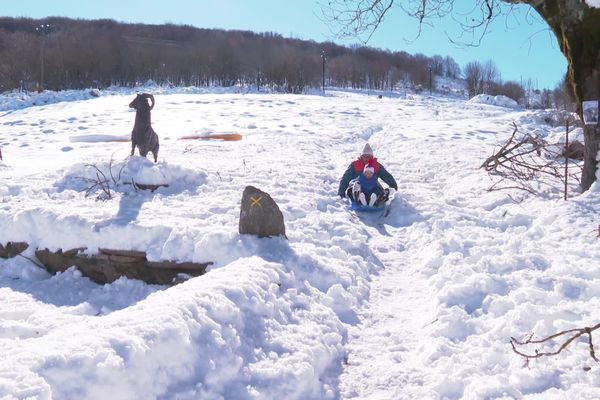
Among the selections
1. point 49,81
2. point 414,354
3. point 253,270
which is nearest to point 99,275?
point 253,270

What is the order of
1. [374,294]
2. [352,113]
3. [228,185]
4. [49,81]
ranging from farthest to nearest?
[49,81]
[352,113]
[228,185]
[374,294]

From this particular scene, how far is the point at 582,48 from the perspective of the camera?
6758 mm

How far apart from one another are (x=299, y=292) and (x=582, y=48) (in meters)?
5.02

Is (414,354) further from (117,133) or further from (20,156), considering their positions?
(117,133)

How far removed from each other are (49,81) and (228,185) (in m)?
53.3

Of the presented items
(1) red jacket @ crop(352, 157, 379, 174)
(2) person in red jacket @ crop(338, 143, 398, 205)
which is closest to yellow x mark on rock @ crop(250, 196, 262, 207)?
(2) person in red jacket @ crop(338, 143, 398, 205)

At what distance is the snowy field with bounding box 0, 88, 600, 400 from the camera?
3.06 meters

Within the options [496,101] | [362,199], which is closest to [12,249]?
[362,199]

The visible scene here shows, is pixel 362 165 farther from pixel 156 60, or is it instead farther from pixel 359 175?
pixel 156 60

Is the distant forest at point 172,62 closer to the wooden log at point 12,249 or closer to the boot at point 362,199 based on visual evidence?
the boot at point 362,199

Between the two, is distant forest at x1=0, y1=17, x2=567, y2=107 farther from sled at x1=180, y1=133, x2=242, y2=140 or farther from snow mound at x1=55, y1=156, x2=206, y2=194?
snow mound at x1=55, y1=156, x2=206, y2=194

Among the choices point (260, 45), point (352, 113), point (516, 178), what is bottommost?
point (516, 178)

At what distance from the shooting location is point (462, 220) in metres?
6.88

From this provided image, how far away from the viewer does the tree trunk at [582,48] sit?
6.60 metres
